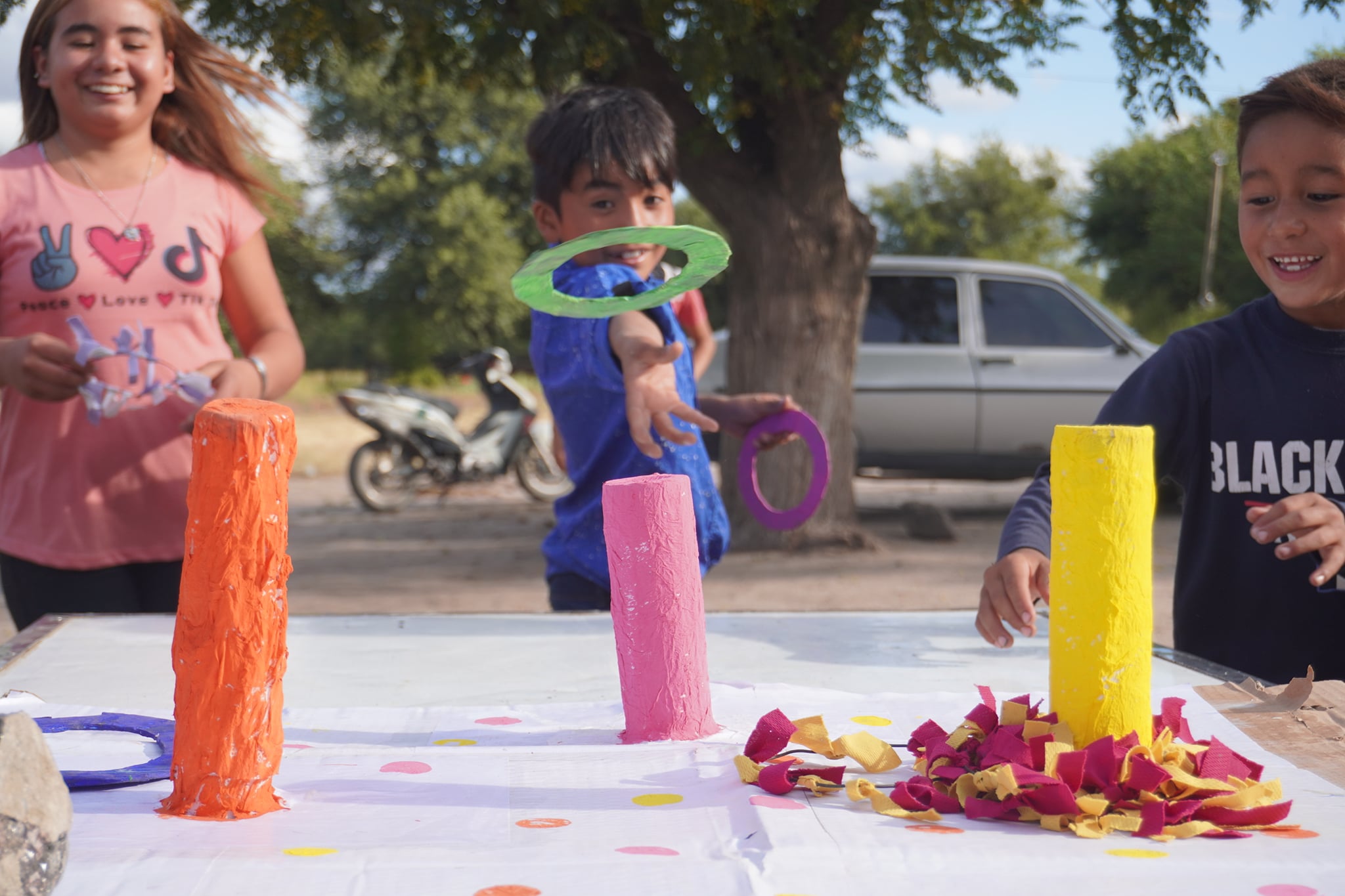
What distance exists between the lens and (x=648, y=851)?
0.97 m

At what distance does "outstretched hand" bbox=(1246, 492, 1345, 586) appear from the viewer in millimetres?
1244

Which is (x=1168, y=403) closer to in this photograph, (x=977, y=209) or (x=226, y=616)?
(x=226, y=616)

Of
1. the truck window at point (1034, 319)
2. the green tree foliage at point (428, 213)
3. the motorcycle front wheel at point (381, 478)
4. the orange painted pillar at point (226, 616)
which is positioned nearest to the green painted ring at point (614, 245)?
the orange painted pillar at point (226, 616)

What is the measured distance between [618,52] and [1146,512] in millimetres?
4797

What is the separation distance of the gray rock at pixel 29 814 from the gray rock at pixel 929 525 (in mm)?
6895

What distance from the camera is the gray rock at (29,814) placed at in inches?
30.7

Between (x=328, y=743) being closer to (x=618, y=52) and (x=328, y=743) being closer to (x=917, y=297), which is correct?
(x=618, y=52)

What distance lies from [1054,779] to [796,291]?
559cm

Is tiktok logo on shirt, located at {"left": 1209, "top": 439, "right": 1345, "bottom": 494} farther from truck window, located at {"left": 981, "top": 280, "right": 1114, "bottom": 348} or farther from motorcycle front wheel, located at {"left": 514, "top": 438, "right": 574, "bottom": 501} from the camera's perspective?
motorcycle front wheel, located at {"left": 514, "top": 438, "right": 574, "bottom": 501}

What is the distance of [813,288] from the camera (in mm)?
6504

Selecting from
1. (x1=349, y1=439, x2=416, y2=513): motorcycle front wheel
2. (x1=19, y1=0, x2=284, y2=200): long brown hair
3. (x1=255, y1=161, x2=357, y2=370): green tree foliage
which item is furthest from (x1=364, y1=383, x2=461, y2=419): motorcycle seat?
(x1=255, y1=161, x2=357, y2=370): green tree foliage

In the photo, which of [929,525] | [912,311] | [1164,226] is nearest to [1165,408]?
[929,525]

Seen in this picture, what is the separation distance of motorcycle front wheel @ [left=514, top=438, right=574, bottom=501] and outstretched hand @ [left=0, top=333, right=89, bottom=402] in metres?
7.81

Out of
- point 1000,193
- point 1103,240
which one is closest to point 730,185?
point 1103,240
